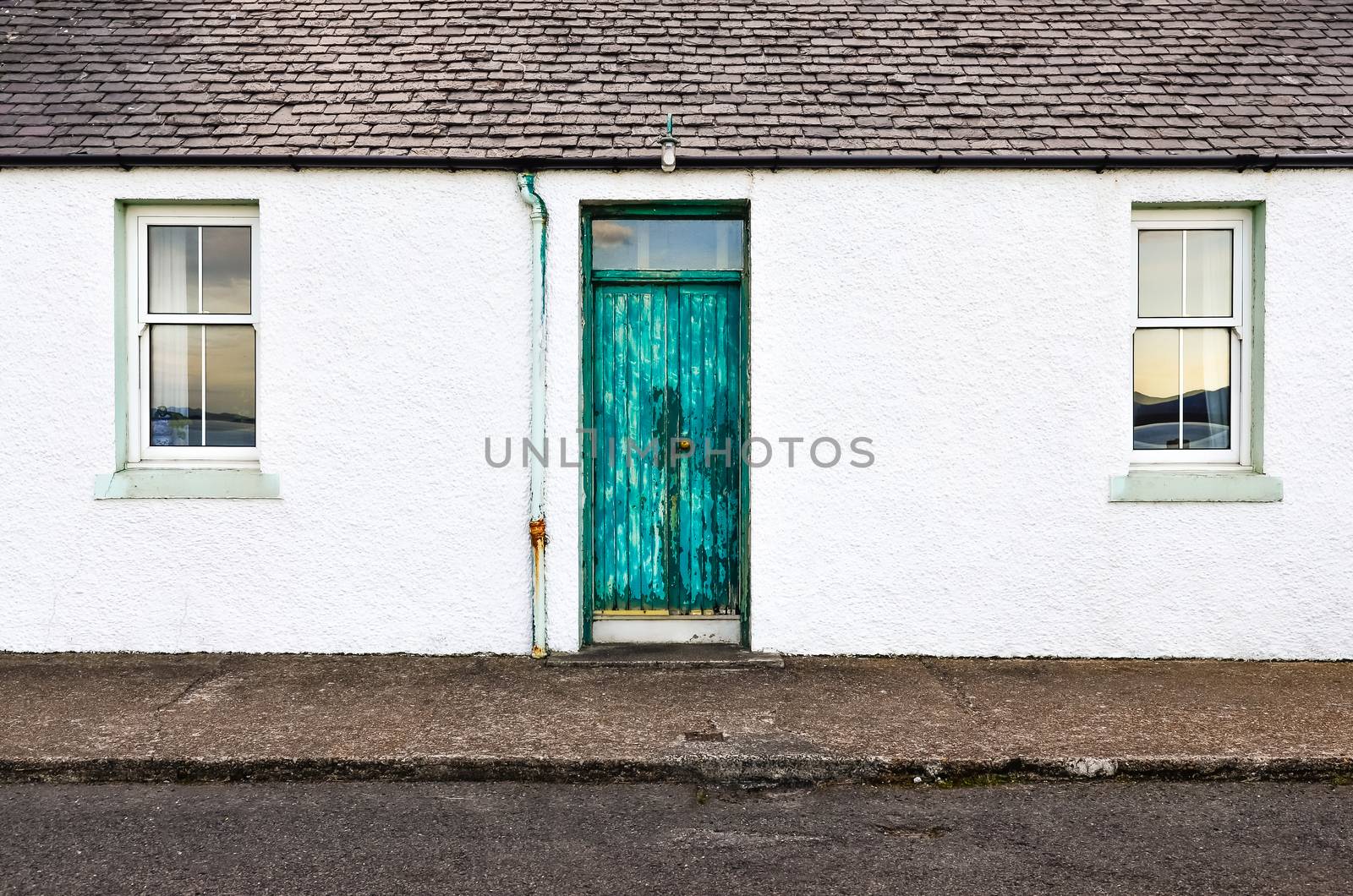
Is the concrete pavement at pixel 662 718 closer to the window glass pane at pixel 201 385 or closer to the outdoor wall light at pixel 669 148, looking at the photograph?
the window glass pane at pixel 201 385

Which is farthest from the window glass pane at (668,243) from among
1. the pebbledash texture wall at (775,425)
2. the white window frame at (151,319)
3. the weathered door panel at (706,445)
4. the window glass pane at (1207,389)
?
the window glass pane at (1207,389)

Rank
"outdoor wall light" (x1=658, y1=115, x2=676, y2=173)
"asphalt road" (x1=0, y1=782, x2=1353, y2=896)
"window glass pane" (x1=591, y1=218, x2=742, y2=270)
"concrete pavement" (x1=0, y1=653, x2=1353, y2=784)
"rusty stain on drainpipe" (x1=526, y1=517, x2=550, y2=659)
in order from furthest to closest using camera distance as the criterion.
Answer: "window glass pane" (x1=591, y1=218, x2=742, y2=270), "rusty stain on drainpipe" (x1=526, y1=517, x2=550, y2=659), "outdoor wall light" (x1=658, y1=115, x2=676, y2=173), "concrete pavement" (x1=0, y1=653, x2=1353, y2=784), "asphalt road" (x1=0, y1=782, x2=1353, y2=896)

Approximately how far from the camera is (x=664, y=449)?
6.56 m

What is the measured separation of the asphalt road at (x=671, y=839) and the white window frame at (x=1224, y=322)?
2.54 metres

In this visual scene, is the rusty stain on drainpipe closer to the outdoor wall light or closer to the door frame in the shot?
the door frame

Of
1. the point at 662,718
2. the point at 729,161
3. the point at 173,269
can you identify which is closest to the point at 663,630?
the point at 662,718

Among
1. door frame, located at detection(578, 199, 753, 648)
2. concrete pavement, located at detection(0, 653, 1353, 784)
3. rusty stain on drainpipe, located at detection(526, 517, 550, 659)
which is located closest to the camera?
concrete pavement, located at detection(0, 653, 1353, 784)

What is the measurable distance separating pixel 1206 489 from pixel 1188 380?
787 millimetres

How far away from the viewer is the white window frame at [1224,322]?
21.2ft

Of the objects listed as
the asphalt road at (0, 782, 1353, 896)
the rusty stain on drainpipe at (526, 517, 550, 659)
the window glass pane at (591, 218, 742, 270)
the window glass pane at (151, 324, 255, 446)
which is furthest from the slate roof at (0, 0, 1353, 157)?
the asphalt road at (0, 782, 1353, 896)

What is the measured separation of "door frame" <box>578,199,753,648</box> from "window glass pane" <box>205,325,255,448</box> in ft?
7.30

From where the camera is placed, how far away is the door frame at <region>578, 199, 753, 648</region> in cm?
643

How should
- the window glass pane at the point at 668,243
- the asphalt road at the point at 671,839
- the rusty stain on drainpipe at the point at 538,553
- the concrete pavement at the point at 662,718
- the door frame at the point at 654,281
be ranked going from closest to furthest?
the asphalt road at the point at 671,839, the concrete pavement at the point at 662,718, the rusty stain on drainpipe at the point at 538,553, the door frame at the point at 654,281, the window glass pane at the point at 668,243

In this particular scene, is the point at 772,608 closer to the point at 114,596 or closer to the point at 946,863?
the point at 946,863
